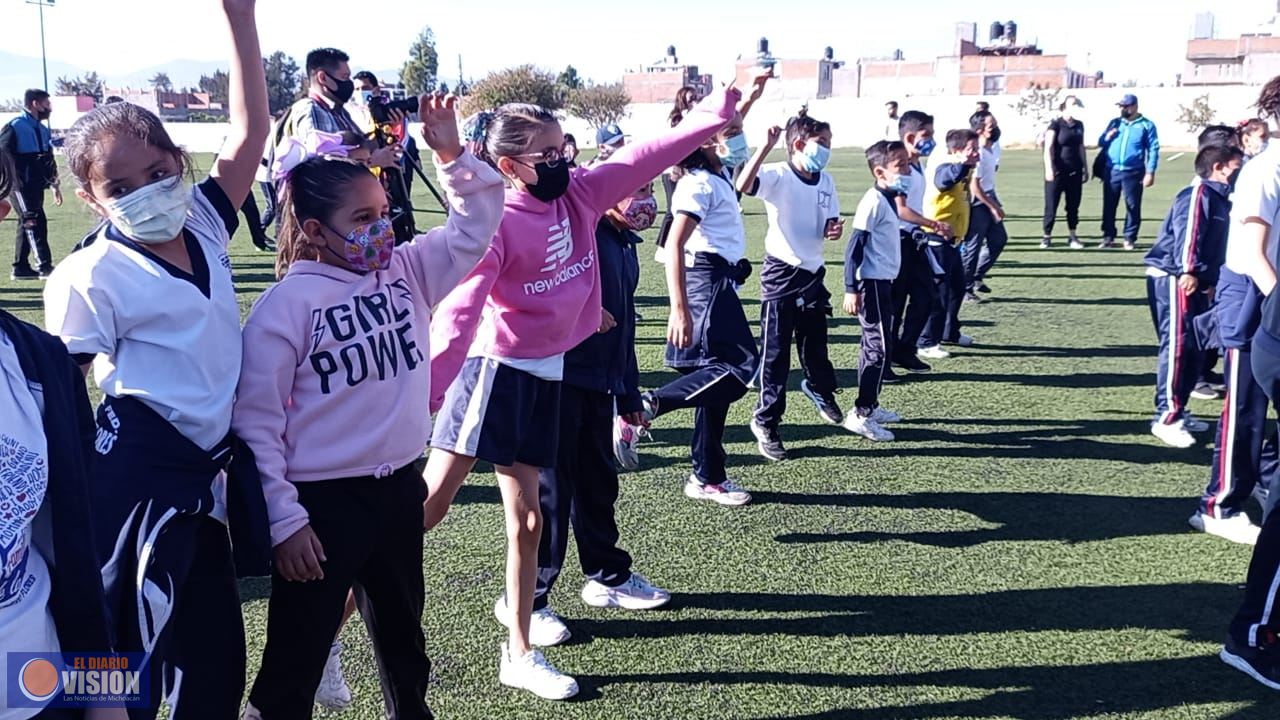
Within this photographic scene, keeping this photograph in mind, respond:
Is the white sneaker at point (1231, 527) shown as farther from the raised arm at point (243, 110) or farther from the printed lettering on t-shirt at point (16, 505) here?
the printed lettering on t-shirt at point (16, 505)

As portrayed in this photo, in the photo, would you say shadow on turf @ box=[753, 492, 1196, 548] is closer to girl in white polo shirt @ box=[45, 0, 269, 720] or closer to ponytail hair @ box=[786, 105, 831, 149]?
ponytail hair @ box=[786, 105, 831, 149]

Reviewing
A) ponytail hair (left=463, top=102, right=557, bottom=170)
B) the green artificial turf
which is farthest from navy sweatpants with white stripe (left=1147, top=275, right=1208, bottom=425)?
ponytail hair (left=463, top=102, right=557, bottom=170)

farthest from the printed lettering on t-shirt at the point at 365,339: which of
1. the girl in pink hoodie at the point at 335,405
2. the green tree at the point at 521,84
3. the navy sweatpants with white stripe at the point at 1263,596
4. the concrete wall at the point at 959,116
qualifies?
the concrete wall at the point at 959,116

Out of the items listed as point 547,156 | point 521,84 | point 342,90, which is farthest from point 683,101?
point 521,84

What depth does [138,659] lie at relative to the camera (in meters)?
2.09

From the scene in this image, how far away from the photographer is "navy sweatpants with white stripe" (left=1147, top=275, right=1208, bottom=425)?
5840 millimetres

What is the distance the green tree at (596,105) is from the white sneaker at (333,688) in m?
49.1

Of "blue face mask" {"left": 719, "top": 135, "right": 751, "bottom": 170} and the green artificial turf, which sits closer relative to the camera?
the green artificial turf

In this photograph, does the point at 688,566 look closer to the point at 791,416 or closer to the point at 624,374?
the point at 624,374

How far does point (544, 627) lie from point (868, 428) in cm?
316

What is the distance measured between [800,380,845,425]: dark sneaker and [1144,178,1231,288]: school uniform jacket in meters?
2.12

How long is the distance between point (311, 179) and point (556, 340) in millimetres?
1072

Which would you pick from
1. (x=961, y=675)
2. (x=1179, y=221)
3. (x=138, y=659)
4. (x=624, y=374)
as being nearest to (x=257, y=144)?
(x=138, y=659)

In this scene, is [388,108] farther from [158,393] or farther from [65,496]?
[65,496]
